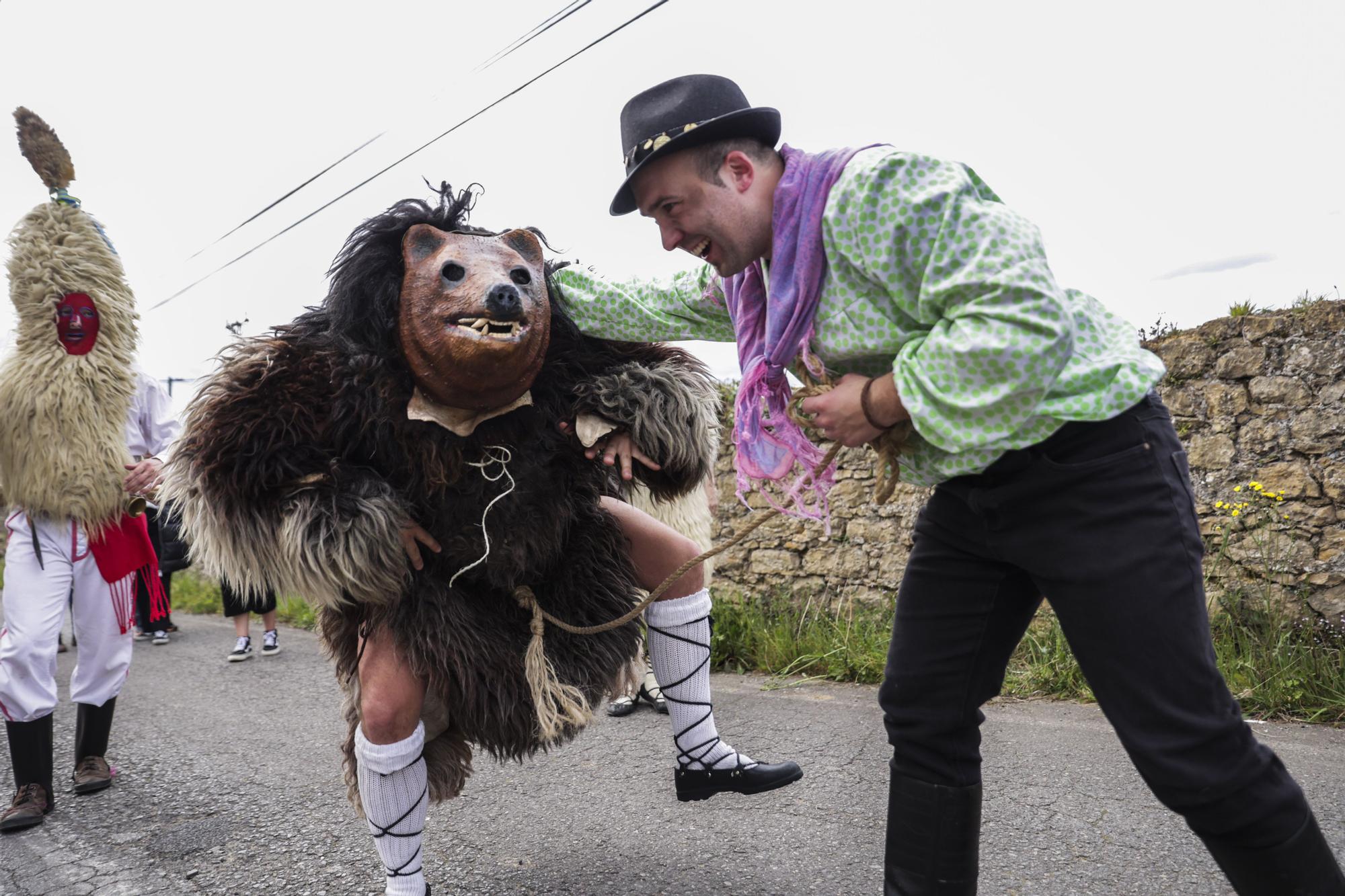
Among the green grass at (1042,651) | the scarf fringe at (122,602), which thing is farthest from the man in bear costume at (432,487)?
the scarf fringe at (122,602)

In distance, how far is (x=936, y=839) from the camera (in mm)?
1994

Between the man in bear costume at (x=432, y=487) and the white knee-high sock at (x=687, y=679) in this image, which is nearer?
the man in bear costume at (x=432, y=487)

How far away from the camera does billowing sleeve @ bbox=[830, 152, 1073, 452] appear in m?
1.58

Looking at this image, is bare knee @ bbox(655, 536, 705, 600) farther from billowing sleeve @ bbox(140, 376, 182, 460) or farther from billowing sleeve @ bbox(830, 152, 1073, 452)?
billowing sleeve @ bbox(140, 376, 182, 460)

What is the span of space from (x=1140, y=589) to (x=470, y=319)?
1.54 m

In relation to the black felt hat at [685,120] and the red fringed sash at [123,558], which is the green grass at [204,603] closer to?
the red fringed sash at [123,558]

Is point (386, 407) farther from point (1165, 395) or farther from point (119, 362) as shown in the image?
point (1165, 395)

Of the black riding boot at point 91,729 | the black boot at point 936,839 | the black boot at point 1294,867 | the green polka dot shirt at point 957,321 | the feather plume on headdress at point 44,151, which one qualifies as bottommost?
the black riding boot at point 91,729

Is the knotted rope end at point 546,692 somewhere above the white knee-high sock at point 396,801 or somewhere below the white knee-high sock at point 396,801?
above

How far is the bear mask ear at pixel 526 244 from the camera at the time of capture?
2.53 meters

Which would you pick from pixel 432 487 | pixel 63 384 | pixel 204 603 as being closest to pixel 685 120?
pixel 432 487

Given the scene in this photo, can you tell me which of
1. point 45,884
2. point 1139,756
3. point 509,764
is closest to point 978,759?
point 1139,756

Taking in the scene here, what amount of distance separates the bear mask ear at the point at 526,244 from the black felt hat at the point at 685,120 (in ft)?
1.67

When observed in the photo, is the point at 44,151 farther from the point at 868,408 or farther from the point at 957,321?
the point at 957,321
